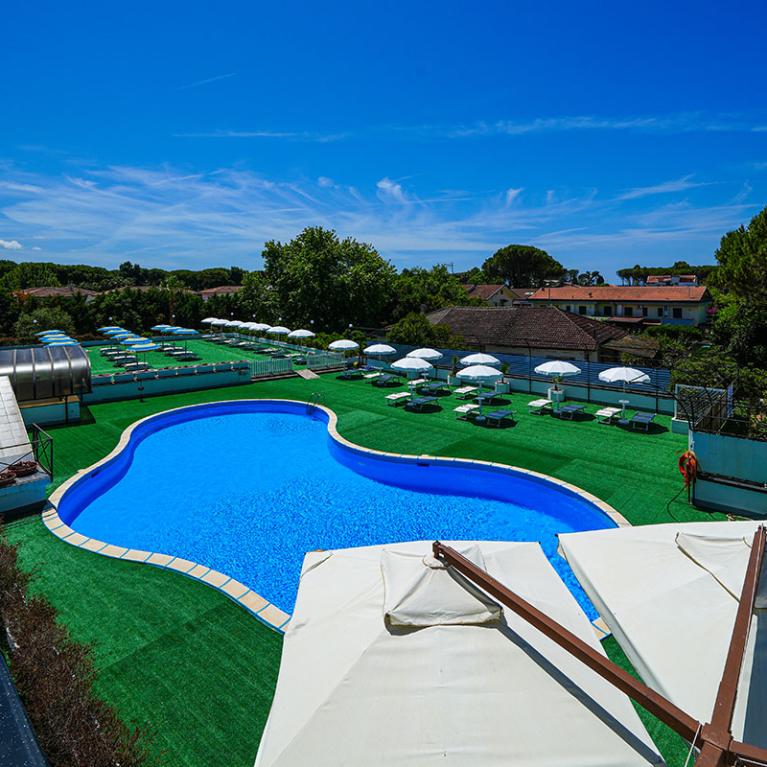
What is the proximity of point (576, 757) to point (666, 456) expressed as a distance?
12.9 meters

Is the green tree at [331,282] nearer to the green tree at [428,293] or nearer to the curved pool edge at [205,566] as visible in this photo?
the green tree at [428,293]

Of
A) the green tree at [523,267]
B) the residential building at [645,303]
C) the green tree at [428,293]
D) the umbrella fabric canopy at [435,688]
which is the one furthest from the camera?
the green tree at [523,267]

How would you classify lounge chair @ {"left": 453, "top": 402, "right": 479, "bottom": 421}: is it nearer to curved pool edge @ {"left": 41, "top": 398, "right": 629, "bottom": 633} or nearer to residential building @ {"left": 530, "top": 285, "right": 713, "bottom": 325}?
curved pool edge @ {"left": 41, "top": 398, "right": 629, "bottom": 633}

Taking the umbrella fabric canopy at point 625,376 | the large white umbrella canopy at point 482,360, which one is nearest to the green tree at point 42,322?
the large white umbrella canopy at point 482,360

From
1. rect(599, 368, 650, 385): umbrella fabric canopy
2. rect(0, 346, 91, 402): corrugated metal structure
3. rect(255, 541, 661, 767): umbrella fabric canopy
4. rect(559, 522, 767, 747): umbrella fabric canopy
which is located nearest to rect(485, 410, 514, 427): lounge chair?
rect(599, 368, 650, 385): umbrella fabric canopy

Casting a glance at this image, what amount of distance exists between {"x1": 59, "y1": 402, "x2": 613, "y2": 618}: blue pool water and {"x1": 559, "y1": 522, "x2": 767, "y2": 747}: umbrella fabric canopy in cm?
400

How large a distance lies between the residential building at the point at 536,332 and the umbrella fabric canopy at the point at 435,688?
80.7ft

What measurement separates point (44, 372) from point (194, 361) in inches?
542

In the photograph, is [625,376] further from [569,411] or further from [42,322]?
[42,322]

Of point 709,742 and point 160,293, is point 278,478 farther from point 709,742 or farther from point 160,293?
point 160,293

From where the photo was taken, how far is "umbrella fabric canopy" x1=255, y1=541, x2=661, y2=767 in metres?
2.86

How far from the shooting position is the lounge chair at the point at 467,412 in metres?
18.2

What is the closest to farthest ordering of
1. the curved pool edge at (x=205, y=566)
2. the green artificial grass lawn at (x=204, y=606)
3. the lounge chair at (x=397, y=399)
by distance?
the green artificial grass lawn at (x=204, y=606) → the curved pool edge at (x=205, y=566) → the lounge chair at (x=397, y=399)

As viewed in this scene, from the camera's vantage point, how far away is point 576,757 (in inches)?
110
